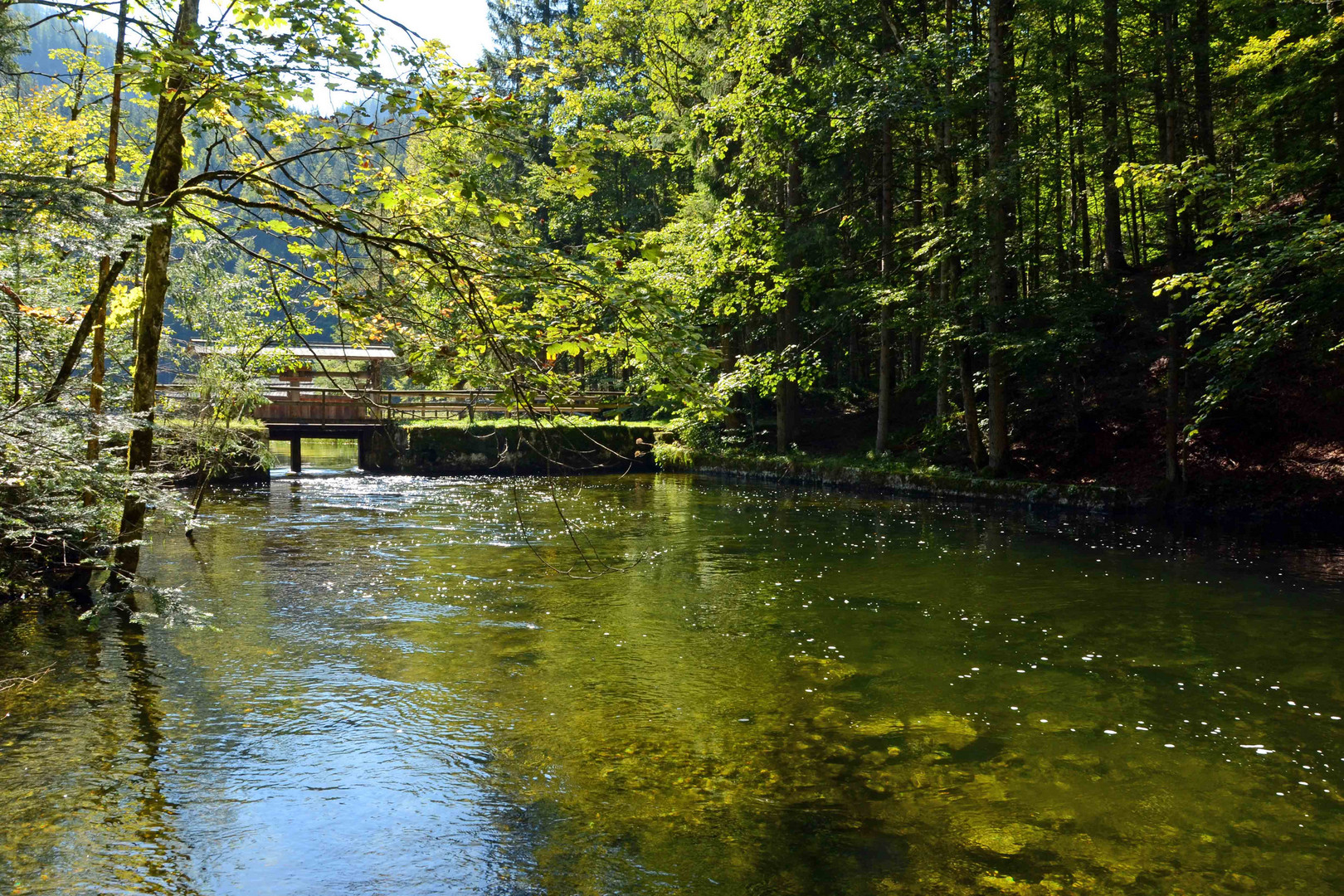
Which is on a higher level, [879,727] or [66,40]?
[66,40]

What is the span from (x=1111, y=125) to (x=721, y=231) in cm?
756

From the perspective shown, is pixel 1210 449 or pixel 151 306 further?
pixel 1210 449

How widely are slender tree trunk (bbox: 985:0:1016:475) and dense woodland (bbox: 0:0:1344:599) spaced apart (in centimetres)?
8

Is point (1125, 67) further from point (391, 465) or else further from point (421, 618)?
point (391, 465)

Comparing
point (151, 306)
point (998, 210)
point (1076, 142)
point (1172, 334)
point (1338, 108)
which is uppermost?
point (1076, 142)

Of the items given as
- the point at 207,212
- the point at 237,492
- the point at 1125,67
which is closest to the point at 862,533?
the point at 207,212

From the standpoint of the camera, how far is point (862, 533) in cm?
1463

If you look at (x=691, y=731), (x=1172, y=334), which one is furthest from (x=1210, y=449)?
(x=691, y=731)

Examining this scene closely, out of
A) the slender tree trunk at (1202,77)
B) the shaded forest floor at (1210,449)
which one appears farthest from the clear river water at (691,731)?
the slender tree trunk at (1202,77)

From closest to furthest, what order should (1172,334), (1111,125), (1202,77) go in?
(1172,334), (1111,125), (1202,77)

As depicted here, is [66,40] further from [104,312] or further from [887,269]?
[887,269]

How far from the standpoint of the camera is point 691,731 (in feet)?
20.5

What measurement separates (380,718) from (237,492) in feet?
52.9

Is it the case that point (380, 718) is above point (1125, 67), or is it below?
below
